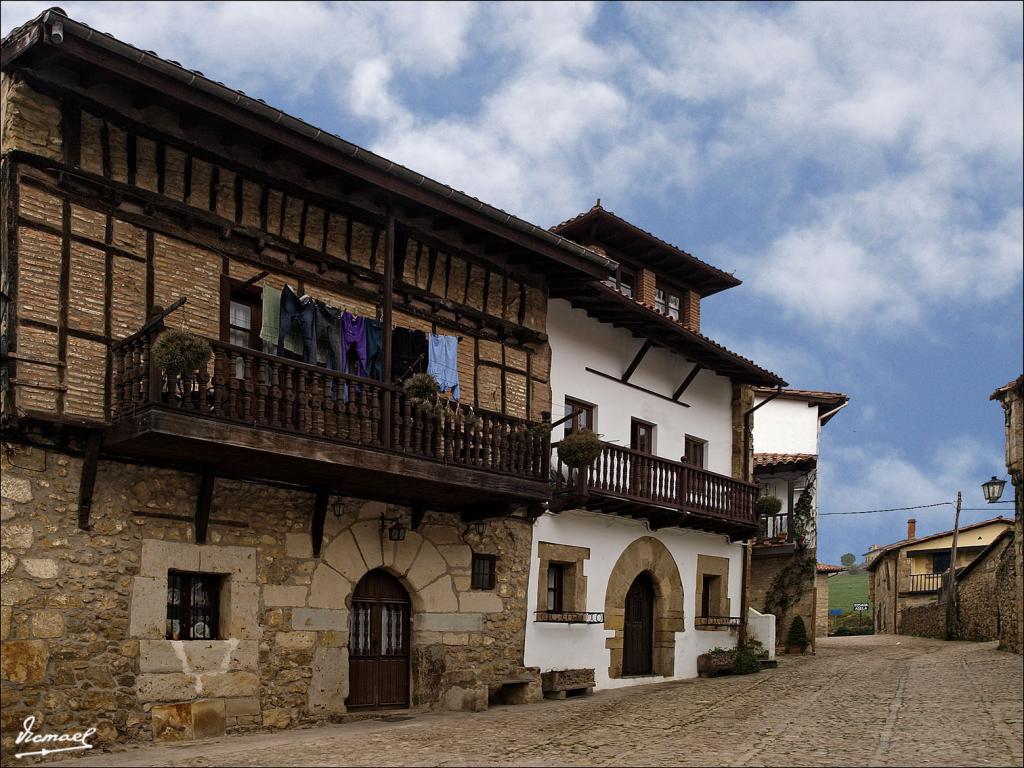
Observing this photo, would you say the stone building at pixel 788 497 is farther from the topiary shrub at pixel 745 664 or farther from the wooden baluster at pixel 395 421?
the wooden baluster at pixel 395 421

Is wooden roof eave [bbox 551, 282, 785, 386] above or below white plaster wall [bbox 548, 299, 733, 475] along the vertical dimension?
above

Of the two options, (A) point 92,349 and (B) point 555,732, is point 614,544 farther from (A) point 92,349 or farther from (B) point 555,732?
(A) point 92,349

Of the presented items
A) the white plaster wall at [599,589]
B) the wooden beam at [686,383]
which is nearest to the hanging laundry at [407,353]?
the white plaster wall at [599,589]

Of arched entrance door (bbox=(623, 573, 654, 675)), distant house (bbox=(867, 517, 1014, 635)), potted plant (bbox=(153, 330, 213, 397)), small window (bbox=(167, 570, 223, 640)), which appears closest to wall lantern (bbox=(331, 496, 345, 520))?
small window (bbox=(167, 570, 223, 640))

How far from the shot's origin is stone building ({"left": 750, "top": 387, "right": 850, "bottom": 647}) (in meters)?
27.1

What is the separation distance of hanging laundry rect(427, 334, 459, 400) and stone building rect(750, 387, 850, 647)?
1276 centimetres

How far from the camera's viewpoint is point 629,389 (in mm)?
19828

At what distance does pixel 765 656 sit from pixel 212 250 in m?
13.9

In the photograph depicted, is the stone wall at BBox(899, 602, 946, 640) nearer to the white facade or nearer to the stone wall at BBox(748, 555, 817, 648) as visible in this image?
the stone wall at BBox(748, 555, 817, 648)

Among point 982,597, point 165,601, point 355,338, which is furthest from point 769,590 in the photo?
point 165,601

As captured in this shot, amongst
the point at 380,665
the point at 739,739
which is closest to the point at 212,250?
the point at 380,665

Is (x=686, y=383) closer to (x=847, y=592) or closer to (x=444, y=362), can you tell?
(x=444, y=362)

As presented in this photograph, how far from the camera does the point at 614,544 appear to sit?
18.9 meters

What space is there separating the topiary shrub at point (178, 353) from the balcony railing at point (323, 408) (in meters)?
0.12
